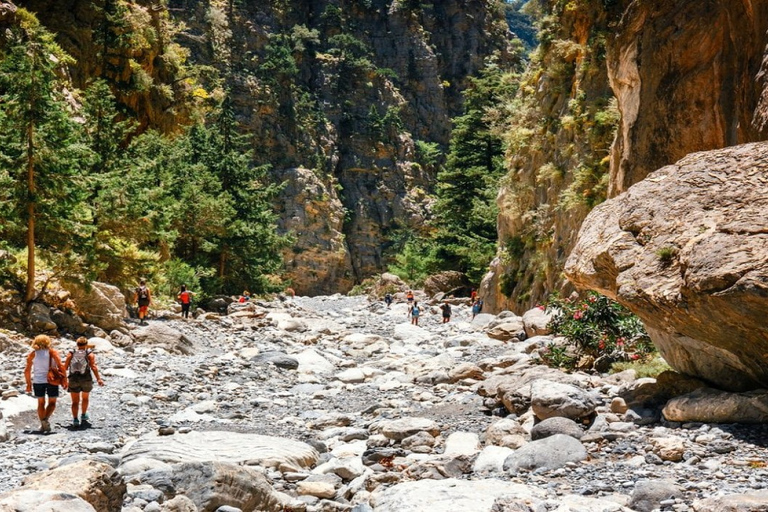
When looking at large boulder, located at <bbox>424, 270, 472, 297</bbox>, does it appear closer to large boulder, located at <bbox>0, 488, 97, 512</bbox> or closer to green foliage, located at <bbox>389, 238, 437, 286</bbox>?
green foliage, located at <bbox>389, 238, 437, 286</bbox>

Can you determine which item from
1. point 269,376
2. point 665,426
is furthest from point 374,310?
point 665,426

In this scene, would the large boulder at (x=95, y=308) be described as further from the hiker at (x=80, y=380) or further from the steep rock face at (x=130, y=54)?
the steep rock face at (x=130, y=54)

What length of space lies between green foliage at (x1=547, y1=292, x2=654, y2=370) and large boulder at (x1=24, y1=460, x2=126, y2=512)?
29.7ft

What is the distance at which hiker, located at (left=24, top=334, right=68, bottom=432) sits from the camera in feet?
29.4

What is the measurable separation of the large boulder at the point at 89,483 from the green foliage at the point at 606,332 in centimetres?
904

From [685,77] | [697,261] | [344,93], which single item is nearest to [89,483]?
[697,261]

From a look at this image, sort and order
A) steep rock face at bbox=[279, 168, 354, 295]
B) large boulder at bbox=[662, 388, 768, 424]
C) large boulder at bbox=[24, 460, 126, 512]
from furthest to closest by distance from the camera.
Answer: steep rock face at bbox=[279, 168, 354, 295] → large boulder at bbox=[662, 388, 768, 424] → large boulder at bbox=[24, 460, 126, 512]

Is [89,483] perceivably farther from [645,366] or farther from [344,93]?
[344,93]

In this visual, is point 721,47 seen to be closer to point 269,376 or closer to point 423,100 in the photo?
point 269,376

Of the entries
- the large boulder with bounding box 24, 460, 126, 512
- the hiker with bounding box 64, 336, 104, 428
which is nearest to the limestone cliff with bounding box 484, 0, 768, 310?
the large boulder with bounding box 24, 460, 126, 512

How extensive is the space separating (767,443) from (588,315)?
644cm

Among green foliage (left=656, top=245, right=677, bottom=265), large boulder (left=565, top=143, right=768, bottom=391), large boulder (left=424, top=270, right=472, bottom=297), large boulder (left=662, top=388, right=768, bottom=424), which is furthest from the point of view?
large boulder (left=424, top=270, right=472, bottom=297)

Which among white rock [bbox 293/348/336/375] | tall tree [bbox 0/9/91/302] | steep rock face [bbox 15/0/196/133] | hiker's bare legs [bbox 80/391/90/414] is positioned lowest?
white rock [bbox 293/348/336/375]

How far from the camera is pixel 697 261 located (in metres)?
6.89
